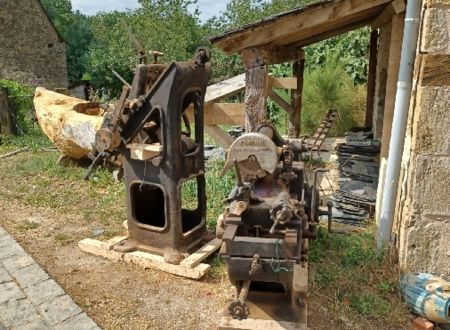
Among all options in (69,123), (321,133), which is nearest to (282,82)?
(321,133)

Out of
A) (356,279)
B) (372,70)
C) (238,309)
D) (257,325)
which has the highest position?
(372,70)

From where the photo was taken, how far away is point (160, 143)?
4.18 meters

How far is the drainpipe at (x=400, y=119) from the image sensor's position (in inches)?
141

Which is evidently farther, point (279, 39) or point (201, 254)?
point (279, 39)

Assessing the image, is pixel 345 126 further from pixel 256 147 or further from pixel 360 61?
pixel 256 147

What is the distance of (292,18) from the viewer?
15.5 ft

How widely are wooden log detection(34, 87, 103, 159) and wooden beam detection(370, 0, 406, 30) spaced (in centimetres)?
478

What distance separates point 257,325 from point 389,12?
16.6ft

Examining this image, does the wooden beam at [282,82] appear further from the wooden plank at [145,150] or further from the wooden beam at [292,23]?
the wooden plank at [145,150]

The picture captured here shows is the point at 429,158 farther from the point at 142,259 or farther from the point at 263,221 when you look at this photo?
the point at 142,259

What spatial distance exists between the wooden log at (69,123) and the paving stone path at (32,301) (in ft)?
9.56

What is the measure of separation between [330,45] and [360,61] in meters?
1.92

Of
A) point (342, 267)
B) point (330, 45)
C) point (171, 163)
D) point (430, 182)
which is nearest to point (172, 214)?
point (171, 163)

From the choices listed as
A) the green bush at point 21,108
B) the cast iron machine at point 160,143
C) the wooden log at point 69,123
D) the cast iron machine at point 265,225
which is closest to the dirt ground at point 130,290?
the cast iron machine at point 160,143
